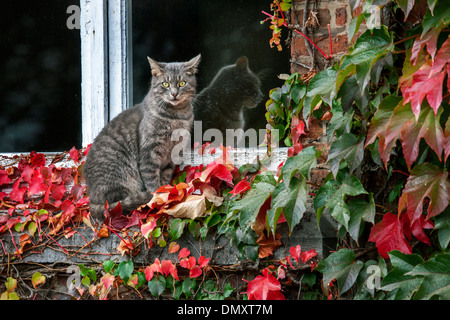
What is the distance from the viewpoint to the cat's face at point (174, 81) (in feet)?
7.35

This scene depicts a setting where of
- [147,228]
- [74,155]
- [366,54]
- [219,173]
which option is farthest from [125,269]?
[366,54]

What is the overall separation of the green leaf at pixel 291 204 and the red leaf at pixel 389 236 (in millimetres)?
254

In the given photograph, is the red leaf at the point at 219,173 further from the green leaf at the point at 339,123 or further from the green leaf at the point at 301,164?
the green leaf at the point at 339,123

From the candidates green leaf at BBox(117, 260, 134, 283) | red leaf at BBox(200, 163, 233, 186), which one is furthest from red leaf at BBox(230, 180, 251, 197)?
green leaf at BBox(117, 260, 134, 283)

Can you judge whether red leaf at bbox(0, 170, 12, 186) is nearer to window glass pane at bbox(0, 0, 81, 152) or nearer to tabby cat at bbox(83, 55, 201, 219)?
window glass pane at bbox(0, 0, 81, 152)

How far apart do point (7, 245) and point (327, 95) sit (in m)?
1.61

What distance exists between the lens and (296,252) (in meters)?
1.58

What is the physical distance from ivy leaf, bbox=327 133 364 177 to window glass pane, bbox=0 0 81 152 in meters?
1.70

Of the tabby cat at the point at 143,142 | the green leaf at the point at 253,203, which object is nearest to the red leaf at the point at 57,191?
the tabby cat at the point at 143,142

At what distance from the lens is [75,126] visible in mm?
2455

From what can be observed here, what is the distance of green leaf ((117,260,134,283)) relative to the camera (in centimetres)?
169

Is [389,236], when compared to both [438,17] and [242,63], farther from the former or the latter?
[242,63]
